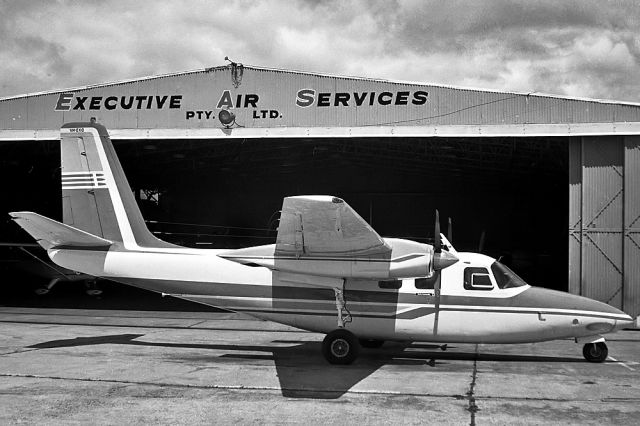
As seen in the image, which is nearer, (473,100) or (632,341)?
(632,341)

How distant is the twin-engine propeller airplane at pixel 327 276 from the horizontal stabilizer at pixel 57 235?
0.03 meters

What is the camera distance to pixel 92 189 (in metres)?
15.9

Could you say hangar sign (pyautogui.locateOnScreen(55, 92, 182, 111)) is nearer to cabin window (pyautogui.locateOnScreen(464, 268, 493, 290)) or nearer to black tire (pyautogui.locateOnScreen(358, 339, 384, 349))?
black tire (pyautogui.locateOnScreen(358, 339, 384, 349))

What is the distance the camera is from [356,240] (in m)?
13.4

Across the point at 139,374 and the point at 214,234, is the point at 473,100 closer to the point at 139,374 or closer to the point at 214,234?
the point at 139,374

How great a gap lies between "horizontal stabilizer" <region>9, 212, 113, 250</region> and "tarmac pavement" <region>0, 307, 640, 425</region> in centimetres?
262

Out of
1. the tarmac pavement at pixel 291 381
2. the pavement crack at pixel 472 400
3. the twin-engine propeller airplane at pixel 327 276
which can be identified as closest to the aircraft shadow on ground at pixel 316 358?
the tarmac pavement at pixel 291 381

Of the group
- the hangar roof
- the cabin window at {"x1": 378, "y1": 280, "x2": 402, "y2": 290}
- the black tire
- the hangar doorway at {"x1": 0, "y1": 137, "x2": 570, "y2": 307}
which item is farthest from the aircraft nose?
the hangar doorway at {"x1": 0, "y1": 137, "x2": 570, "y2": 307}

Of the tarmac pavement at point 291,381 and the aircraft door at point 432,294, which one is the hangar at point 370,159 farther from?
the aircraft door at point 432,294

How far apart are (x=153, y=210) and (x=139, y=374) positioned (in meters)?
33.0

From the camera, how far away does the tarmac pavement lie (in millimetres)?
9523

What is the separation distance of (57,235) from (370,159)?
2287 cm

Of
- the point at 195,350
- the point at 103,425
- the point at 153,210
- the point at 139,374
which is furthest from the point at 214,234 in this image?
the point at 103,425

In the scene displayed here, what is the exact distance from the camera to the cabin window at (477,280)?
47.7 feet
